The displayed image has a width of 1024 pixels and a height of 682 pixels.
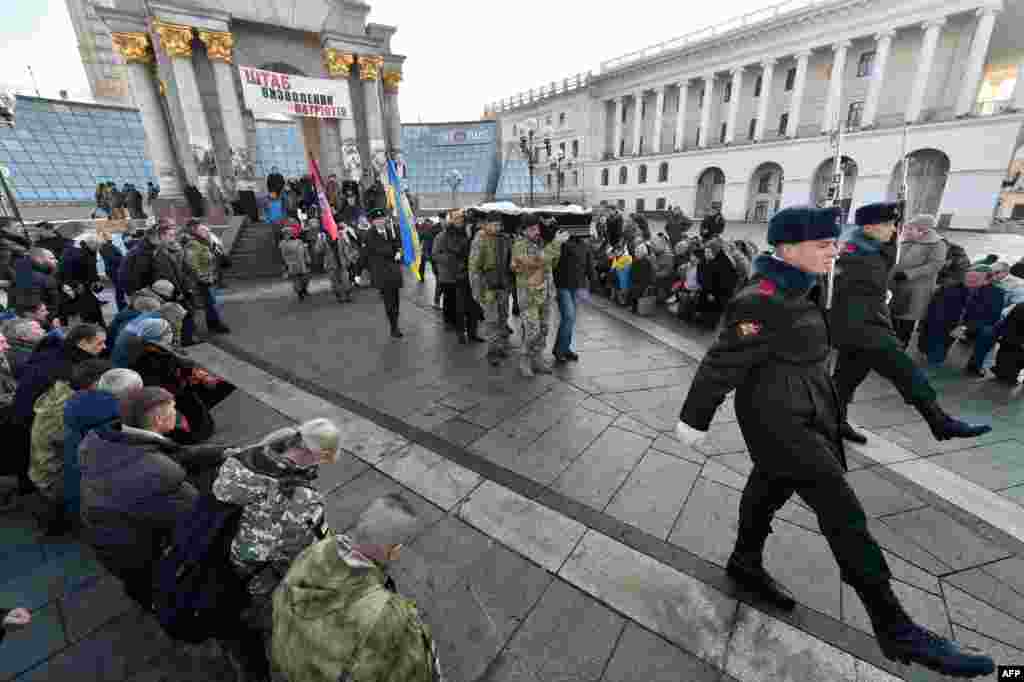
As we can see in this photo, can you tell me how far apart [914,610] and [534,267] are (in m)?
4.29

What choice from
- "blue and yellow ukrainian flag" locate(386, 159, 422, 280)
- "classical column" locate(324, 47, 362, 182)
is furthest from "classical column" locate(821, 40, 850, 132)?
"blue and yellow ukrainian flag" locate(386, 159, 422, 280)

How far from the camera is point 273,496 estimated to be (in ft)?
6.14

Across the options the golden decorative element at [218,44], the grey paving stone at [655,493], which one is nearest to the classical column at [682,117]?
the golden decorative element at [218,44]

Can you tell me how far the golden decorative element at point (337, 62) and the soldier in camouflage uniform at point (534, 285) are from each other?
58.4 ft

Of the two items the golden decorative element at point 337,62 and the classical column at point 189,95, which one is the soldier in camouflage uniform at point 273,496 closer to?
the classical column at point 189,95

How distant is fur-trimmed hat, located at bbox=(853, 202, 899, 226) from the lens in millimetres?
3354

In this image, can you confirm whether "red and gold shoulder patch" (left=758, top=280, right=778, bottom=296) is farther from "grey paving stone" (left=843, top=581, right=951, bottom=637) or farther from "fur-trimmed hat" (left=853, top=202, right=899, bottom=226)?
"fur-trimmed hat" (left=853, top=202, right=899, bottom=226)

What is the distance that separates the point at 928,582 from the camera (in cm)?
254

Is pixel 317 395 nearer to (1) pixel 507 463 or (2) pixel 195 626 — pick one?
(1) pixel 507 463

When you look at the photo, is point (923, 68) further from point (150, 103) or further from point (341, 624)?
point (150, 103)

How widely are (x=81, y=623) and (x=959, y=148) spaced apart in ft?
135

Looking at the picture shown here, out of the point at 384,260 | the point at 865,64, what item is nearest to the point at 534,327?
the point at 384,260

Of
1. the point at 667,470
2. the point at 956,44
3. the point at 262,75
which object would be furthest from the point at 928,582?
the point at 956,44

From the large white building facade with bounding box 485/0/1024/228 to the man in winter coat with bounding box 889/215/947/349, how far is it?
64.9 ft
